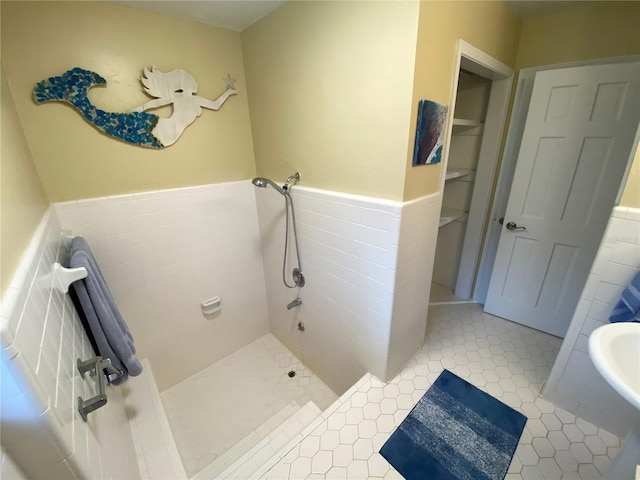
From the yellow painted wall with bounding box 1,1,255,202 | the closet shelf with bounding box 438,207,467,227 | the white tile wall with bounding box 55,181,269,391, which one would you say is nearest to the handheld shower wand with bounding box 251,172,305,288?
the white tile wall with bounding box 55,181,269,391

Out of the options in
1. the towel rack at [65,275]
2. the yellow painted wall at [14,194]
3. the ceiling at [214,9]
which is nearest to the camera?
the yellow painted wall at [14,194]

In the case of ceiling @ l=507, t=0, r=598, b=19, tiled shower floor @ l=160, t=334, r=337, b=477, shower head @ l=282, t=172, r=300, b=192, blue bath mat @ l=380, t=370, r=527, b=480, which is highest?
ceiling @ l=507, t=0, r=598, b=19

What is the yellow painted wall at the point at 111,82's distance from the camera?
48.9 inches

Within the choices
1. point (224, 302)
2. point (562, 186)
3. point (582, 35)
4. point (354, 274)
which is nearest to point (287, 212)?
point (354, 274)

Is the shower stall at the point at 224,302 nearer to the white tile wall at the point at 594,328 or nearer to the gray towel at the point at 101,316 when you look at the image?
the gray towel at the point at 101,316

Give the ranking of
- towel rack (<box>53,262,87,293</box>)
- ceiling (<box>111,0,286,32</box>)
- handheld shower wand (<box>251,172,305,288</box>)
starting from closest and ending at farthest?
towel rack (<box>53,262,87,293</box>)
ceiling (<box>111,0,286,32</box>)
handheld shower wand (<box>251,172,305,288</box>)

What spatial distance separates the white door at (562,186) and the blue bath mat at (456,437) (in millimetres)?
1012

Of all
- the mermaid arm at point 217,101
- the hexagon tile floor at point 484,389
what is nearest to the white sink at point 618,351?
the hexagon tile floor at point 484,389

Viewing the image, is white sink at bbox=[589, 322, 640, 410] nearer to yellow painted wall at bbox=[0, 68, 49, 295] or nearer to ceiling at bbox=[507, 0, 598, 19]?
yellow painted wall at bbox=[0, 68, 49, 295]

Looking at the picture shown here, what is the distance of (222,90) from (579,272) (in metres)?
2.79

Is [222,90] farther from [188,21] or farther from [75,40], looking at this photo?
[75,40]

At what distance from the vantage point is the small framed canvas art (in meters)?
1.19

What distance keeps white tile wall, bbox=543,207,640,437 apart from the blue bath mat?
11.8 inches

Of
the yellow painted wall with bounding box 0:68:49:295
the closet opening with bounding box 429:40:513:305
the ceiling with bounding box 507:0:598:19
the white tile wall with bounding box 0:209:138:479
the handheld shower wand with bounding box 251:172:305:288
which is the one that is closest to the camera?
the white tile wall with bounding box 0:209:138:479
